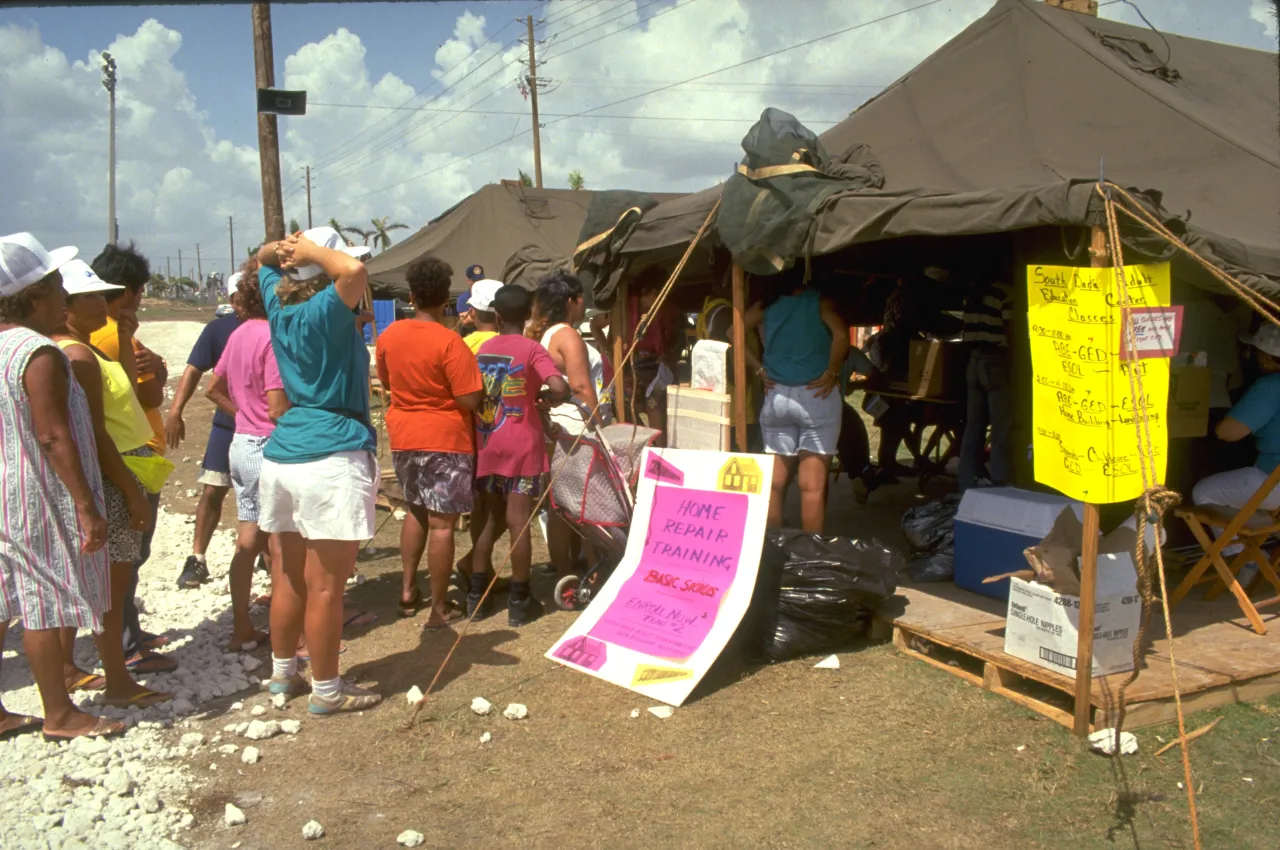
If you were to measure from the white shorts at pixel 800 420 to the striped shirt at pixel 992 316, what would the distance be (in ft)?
4.58

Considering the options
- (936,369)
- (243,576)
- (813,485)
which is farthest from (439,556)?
(936,369)

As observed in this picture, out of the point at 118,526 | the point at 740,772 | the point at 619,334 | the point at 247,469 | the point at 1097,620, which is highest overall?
the point at 619,334

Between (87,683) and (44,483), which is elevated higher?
(44,483)

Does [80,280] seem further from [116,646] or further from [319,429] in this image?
[116,646]

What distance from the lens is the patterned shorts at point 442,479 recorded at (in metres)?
5.05

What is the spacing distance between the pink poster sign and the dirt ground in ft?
0.89

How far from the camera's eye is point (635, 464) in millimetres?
5434

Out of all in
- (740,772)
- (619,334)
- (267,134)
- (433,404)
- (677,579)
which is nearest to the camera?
(740,772)

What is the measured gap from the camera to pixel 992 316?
6.26 metres

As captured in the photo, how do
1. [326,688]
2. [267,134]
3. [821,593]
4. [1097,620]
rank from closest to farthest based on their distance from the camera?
[1097,620], [326,688], [821,593], [267,134]

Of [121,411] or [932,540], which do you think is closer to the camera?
[121,411]

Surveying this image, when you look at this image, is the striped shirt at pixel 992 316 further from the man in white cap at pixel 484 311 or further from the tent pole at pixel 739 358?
the man in white cap at pixel 484 311

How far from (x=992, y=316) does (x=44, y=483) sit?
17.5 ft

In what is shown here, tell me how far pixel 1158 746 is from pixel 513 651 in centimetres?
296
